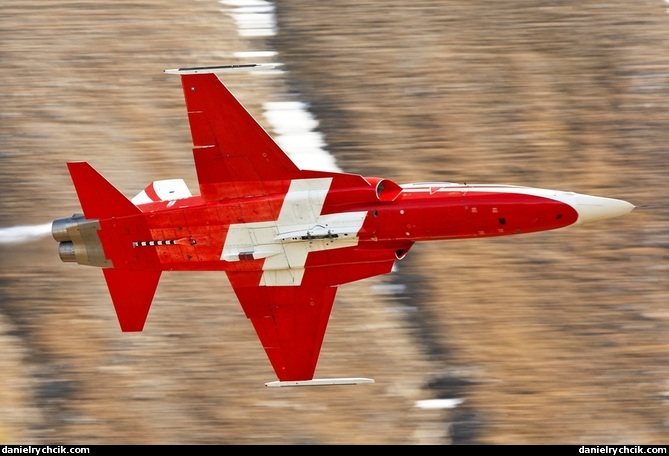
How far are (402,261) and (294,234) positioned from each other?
8.19m

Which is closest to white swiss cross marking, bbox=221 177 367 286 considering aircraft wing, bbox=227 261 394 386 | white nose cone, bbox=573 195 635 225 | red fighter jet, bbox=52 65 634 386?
red fighter jet, bbox=52 65 634 386

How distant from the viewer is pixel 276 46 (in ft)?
138

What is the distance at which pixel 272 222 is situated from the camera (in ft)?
96.3

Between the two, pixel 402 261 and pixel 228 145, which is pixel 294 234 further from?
pixel 402 261

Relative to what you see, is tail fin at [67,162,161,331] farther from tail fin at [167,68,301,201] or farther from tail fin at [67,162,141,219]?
tail fin at [167,68,301,201]

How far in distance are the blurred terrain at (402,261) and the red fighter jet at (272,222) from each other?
153 inches

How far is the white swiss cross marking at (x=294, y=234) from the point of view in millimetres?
28828

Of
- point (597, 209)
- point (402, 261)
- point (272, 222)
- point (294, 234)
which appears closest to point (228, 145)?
point (272, 222)

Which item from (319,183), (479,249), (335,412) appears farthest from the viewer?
(479,249)

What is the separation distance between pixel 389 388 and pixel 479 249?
15.3ft

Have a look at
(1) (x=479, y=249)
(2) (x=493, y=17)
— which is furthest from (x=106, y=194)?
(2) (x=493, y=17)

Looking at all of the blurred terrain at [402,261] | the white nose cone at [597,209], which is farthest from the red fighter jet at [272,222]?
the blurred terrain at [402,261]

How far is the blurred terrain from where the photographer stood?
33.9 m

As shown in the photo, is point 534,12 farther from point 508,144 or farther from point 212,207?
point 212,207
